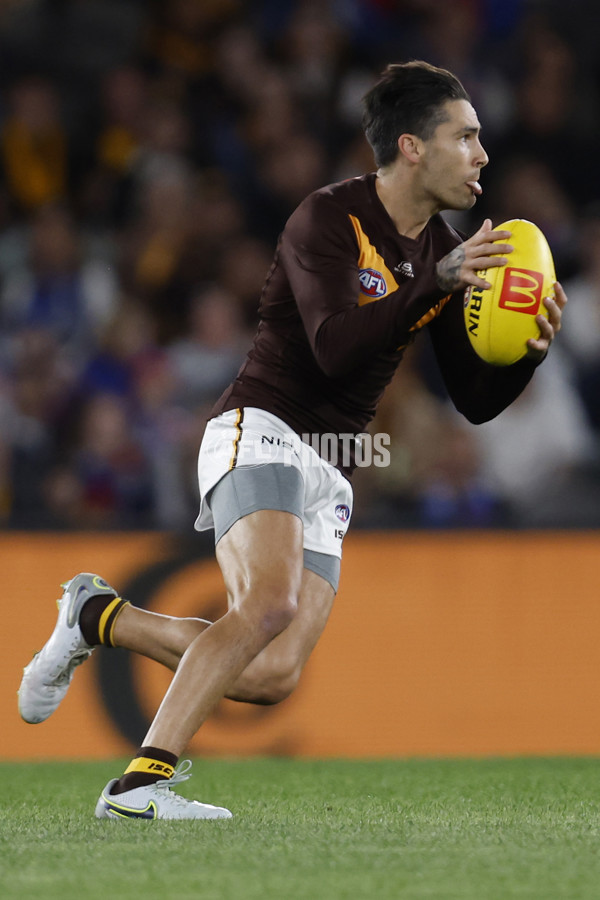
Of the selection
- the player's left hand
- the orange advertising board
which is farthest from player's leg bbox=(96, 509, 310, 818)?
the orange advertising board

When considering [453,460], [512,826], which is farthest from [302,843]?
[453,460]

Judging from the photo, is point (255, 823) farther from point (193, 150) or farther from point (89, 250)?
point (193, 150)

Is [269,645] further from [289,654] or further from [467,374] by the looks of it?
[467,374]

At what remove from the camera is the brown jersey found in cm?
377

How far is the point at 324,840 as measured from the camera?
3.42 meters

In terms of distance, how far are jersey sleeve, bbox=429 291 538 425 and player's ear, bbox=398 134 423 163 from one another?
1.51 ft

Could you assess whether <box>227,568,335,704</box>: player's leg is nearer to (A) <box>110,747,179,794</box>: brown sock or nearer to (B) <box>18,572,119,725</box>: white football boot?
(A) <box>110,747,179,794</box>: brown sock

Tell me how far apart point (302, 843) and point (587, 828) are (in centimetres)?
81

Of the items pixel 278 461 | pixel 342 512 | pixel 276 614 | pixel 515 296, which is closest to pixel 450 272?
pixel 515 296

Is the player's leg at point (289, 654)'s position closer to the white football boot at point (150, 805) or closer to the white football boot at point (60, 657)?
the white football boot at point (150, 805)

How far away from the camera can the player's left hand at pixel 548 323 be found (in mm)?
3910

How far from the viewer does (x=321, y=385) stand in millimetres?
4191

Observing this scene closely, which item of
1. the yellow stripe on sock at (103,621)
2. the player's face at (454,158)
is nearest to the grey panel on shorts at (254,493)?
the yellow stripe on sock at (103,621)

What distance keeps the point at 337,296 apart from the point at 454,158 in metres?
0.64
